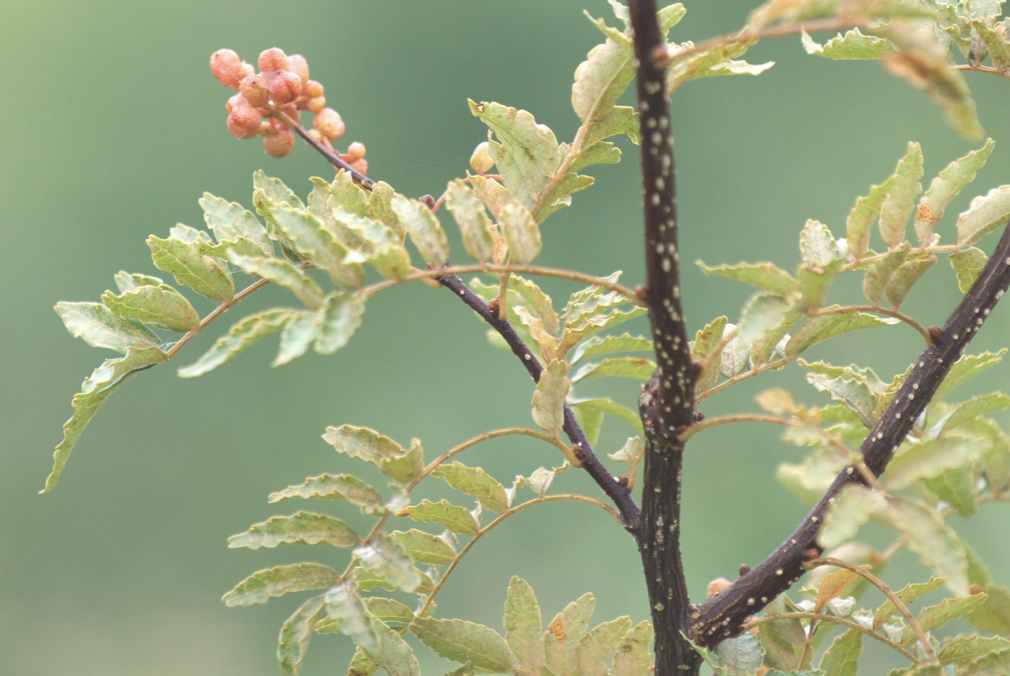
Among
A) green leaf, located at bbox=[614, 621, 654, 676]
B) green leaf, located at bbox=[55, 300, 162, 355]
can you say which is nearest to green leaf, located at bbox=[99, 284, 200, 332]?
green leaf, located at bbox=[55, 300, 162, 355]

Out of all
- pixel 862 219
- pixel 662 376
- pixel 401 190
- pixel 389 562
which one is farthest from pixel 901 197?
pixel 401 190

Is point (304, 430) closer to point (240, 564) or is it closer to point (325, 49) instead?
point (240, 564)

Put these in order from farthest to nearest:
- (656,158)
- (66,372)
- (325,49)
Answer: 1. (325,49)
2. (66,372)
3. (656,158)

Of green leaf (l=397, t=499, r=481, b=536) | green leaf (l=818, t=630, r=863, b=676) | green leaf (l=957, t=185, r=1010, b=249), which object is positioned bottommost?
green leaf (l=818, t=630, r=863, b=676)

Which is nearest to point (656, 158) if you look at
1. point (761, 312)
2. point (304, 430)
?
point (761, 312)

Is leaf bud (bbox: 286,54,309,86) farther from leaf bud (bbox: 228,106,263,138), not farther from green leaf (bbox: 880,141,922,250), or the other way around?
green leaf (bbox: 880,141,922,250)

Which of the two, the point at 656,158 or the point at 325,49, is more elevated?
the point at 325,49

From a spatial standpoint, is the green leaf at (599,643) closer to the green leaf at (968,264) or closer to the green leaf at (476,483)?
the green leaf at (476,483)
